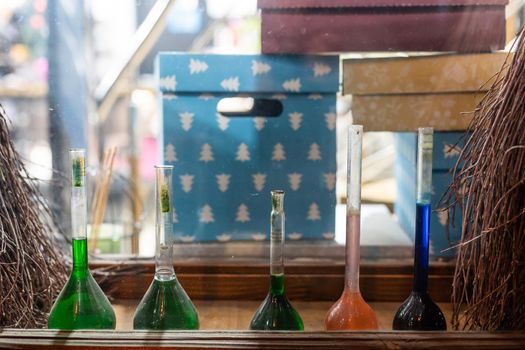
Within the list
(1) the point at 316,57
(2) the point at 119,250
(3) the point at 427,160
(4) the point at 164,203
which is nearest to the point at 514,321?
(3) the point at 427,160

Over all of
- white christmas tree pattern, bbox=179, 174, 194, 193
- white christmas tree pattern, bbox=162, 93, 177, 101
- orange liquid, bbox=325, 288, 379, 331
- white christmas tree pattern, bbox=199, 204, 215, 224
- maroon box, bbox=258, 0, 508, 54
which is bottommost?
orange liquid, bbox=325, 288, 379, 331

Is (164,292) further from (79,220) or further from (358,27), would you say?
(358,27)

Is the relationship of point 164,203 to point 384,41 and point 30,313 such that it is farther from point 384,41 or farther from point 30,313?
point 384,41

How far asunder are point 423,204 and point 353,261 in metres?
0.10

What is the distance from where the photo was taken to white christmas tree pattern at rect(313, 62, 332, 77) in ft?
3.09

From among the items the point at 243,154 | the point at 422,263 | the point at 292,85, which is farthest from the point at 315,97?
the point at 422,263

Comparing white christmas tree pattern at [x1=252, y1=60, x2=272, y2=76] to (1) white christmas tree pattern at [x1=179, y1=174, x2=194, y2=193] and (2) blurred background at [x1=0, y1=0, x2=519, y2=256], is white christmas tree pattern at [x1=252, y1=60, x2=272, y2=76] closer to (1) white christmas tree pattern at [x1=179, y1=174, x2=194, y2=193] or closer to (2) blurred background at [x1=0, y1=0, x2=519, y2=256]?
(2) blurred background at [x1=0, y1=0, x2=519, y2=256]

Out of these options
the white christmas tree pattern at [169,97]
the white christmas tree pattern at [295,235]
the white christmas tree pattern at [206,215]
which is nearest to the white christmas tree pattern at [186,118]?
the white christmas tree pattern at [169,97]

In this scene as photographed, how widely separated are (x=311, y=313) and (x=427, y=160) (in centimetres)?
29

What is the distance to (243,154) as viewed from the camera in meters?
0.93

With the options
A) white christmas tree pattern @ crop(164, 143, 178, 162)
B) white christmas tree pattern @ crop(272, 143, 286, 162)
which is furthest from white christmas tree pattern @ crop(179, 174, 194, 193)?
white christmas tree pattern @ crop(272, 143, 286, 162)

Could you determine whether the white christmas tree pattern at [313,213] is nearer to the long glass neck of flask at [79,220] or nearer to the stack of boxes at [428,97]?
the stack of boxes at [428,97]

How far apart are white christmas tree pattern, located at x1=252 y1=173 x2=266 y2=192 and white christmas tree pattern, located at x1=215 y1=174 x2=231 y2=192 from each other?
4 centimetres

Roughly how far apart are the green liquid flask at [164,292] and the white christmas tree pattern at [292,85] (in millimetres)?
324
